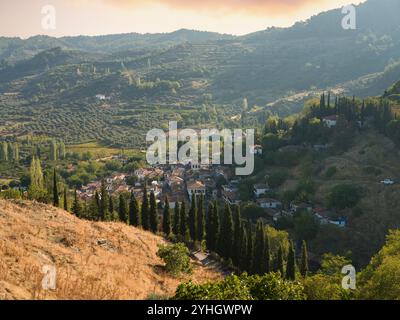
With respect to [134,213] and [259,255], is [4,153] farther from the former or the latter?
[259,255]

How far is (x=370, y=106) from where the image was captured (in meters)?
76.0

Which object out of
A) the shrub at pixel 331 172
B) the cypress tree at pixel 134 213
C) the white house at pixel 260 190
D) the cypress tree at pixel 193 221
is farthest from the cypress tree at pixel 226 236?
the shrub at pixel 331 172

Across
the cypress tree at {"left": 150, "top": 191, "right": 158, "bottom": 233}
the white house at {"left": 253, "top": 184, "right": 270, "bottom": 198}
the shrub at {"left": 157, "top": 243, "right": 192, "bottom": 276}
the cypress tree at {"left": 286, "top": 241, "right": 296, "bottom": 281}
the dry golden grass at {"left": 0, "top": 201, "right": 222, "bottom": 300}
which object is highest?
the dry golden grass at {"left": 0, "top": 201, "right": 222, "bottom": 300}

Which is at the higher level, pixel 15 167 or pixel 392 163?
pixel 392 163

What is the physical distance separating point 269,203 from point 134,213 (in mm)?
26717

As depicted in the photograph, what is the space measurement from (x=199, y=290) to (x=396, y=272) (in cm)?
1492

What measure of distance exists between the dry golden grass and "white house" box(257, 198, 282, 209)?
1167 inches

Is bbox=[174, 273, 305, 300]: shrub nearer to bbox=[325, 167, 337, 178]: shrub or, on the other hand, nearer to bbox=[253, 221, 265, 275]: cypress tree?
bbox=[253, 221, 265, 275]: cypress tree

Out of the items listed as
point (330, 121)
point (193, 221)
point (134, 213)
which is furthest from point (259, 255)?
point (330, 121)

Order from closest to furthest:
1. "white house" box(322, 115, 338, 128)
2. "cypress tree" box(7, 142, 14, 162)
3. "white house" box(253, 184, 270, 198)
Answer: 1. "white house" box(253, 184, 270, 198)
2. "white house" box(322, 115, 338, 128)
3. "cypress tree" box(7, 142, 14, 162)

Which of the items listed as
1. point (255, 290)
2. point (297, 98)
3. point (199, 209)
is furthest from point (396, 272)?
point (297, 98)

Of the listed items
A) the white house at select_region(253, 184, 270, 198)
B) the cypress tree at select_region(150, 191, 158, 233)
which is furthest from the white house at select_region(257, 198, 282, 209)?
the cypress tree at select_region(150, 191, 158, 233)

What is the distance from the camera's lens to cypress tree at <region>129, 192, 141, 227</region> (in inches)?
1697
